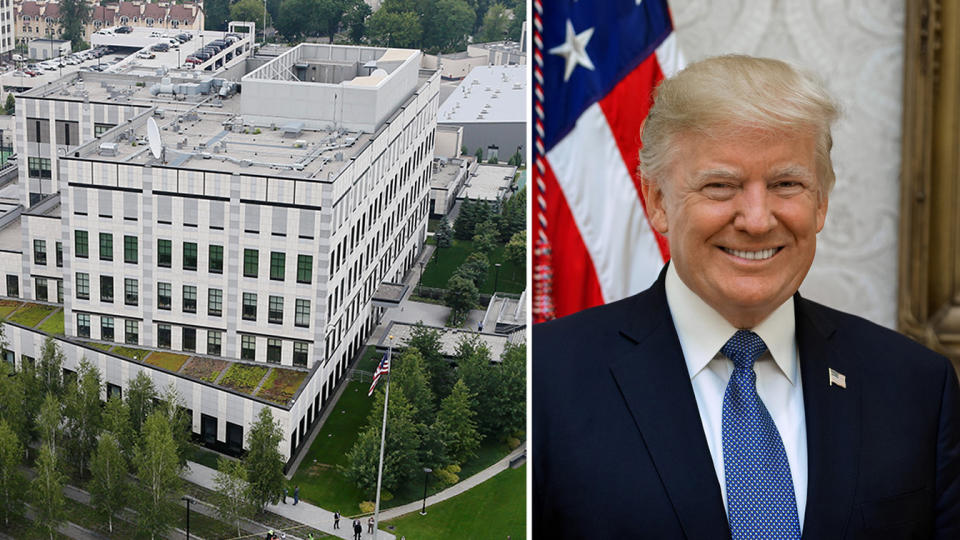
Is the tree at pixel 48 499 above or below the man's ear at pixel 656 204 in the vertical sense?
below

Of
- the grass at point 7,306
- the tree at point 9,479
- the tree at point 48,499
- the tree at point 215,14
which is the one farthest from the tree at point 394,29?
the tree at point 48,499

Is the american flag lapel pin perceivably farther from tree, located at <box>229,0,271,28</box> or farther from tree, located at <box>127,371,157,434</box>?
tree, located at <box>229,0,271,28</box>

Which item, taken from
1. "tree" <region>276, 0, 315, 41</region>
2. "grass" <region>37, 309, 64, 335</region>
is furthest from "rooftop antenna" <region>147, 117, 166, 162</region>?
"tree" <region>276, 0, 315, 41</region>

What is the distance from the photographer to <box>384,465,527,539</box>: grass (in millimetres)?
11211

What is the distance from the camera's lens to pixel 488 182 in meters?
21.1

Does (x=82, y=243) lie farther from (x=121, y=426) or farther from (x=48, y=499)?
(x=48, y=499)

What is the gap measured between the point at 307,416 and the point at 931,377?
36.1ft

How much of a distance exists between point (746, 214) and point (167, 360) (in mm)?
12041

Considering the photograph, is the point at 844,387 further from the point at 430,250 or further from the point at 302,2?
the point at 302,2

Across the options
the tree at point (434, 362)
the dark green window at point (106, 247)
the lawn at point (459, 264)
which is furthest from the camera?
the lawn at point (459, 264)

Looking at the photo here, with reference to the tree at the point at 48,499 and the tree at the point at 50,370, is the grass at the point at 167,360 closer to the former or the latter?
the tree at the point at 50,370

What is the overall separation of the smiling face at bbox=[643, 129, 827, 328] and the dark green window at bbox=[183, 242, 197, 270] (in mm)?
11458

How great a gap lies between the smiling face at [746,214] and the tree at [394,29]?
25739 millimetres

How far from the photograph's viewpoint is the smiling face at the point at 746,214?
6.26ft
